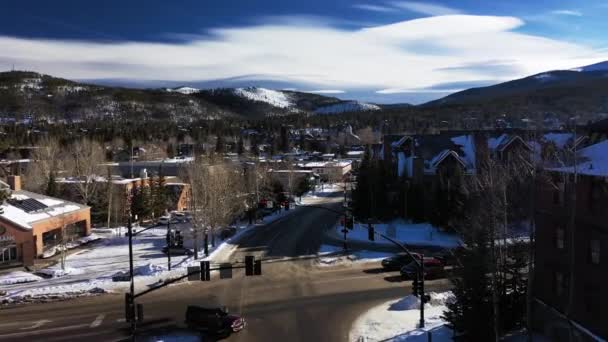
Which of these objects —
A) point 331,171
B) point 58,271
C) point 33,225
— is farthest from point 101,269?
point 331,171

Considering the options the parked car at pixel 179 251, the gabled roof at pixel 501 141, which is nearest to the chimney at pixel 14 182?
the parked car at pixel 179 251

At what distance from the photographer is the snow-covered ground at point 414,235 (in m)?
52.3

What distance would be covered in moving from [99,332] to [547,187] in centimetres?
2411

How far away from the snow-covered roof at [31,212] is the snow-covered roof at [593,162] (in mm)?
43819

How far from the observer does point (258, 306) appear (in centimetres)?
3238

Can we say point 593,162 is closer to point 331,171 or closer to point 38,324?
point 38,324

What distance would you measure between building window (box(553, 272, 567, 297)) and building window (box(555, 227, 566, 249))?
1340mm

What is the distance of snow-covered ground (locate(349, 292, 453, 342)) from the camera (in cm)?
2723

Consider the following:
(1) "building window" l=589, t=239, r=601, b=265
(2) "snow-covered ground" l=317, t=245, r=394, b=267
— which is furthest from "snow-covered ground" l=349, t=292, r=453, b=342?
(2) "snow-covered ground" l=317, t=245, r=394, b=267

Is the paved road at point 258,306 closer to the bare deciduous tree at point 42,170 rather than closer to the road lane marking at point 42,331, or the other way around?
the road lane marking at point 42,331

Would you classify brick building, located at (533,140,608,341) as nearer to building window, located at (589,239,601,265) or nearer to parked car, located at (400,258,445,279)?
building window, located at (589,239,601,265)

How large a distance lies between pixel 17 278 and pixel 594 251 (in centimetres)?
3878

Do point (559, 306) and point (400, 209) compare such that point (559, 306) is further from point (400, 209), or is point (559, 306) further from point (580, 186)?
point (400, 209)

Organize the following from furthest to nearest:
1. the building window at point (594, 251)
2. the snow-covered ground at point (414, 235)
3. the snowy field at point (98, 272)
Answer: the snow-covered ground at point (414, 235)
the snowy field at point (98, 272)
the building window at point (594, 251)
